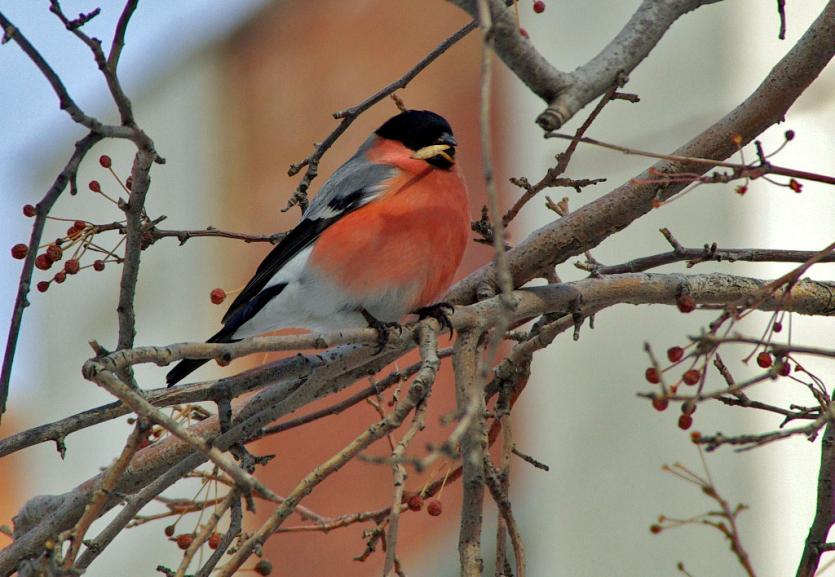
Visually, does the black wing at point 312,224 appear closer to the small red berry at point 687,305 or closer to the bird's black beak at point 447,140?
the bird's black beak at point 447,140

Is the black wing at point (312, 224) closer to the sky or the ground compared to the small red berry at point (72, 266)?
closer to the sky

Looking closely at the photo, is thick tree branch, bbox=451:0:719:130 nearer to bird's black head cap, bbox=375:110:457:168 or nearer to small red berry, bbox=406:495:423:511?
small red berry, bbox=406:495:423:511

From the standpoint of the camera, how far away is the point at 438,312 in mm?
2191

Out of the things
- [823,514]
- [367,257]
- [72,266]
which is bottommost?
[823,514]

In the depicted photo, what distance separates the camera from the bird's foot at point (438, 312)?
1.94 meters

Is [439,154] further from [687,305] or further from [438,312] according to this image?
[687,305]

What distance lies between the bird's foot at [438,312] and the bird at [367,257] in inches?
0.7

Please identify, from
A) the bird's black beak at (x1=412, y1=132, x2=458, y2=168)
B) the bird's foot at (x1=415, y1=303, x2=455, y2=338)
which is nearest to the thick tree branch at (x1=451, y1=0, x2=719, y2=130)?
the bird's foot at (x1=415, y1=303, x2=455, y2=338)

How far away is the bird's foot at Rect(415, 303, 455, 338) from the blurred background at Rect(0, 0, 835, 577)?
0.79m

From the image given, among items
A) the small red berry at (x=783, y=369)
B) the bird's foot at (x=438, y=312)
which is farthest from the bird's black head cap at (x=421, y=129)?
the small red berry at (x=783, y=369)

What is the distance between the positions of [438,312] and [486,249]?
359 cm

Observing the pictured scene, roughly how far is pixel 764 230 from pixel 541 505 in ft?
6.71

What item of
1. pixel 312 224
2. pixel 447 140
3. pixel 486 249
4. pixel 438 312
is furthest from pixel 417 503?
pixel 486 249

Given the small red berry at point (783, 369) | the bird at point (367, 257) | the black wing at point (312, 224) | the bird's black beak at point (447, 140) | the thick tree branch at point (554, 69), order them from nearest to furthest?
the small red berry at point (783, 369)
the thick tree branch at point (554, 69)
the bird at point (367, 257)
the black wing at point (312, 224)
the bird's black beak at point (447, 140)
